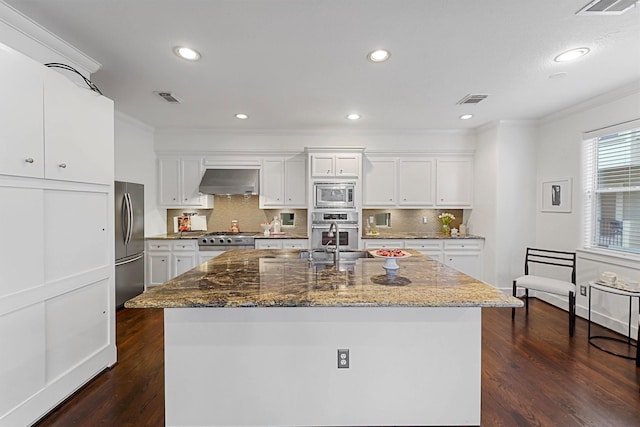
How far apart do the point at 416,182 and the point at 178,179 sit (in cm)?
401

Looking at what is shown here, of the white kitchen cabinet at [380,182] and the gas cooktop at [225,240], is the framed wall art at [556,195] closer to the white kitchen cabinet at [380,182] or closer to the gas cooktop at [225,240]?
the white kitchen cabinet at [380,182]

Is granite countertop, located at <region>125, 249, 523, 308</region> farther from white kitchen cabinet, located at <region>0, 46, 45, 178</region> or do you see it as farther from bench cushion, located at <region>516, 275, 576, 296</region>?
bench cushion, located at <region>516, 275, 576, 296</region>

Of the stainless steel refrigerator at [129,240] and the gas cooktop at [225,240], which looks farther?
the gas cooktop at [225,240]

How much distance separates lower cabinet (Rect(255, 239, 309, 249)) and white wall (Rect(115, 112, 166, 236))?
1.79 m

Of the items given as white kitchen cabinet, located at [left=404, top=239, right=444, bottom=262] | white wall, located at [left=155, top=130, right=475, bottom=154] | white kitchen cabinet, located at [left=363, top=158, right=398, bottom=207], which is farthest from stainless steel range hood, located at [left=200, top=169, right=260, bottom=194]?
white kitchen cabinet, located at [left=404, top=239, right=444, bottom=262]

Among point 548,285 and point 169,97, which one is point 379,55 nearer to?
point 169,97

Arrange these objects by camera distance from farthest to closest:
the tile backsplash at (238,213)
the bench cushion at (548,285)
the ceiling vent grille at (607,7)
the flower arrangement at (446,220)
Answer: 1. the tile backsplash at (238,213)
2. the flower arrangement at (446,220)
3. the bench cushion at (548,285)
4. the ceiling vent grille at (607,7)

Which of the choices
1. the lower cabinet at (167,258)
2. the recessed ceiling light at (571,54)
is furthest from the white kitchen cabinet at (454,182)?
the lower cabinet at (167,258)

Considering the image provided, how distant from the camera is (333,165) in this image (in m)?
4.89

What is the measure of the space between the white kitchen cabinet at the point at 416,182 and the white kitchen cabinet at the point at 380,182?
0.11 meters

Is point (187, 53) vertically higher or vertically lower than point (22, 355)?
higher

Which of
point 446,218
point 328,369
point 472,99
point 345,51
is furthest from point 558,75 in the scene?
point 328,369

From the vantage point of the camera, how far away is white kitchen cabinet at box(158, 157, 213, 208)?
508 centimetres

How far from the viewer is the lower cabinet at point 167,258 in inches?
185
